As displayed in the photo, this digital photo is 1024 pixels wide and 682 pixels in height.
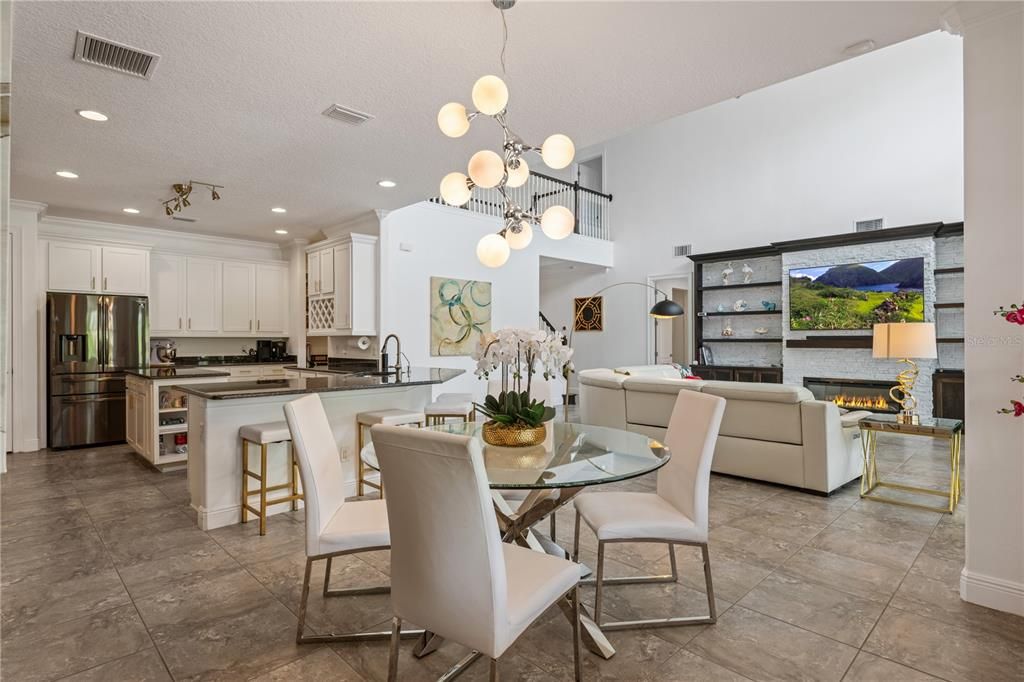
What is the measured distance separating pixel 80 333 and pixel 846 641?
698 cm

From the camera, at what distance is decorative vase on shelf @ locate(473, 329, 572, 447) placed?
2295 millimetres

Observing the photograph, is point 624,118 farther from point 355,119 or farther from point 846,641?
point 846,641

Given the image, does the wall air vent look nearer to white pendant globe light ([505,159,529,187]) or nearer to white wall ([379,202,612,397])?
white wall ([379,202,612,397])

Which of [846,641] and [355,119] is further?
[355,119]

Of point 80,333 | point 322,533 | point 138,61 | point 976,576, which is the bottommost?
point 976,576

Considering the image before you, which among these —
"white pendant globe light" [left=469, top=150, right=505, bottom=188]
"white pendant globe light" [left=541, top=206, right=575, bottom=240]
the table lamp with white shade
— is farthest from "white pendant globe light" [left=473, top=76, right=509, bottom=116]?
the table lamp with white shade

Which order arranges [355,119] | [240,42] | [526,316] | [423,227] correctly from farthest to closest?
[526,316] → [423,227] → [355,119] → [240,42]

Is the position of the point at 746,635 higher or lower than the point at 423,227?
lower

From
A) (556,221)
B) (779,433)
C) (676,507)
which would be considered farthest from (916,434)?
(556,221)

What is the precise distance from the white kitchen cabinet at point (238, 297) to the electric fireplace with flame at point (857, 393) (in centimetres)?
770

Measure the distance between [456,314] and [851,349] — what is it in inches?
210

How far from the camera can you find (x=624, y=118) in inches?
135

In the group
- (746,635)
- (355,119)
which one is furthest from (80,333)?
(746,635)

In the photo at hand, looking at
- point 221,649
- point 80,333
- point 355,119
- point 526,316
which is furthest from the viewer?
point 526,316
